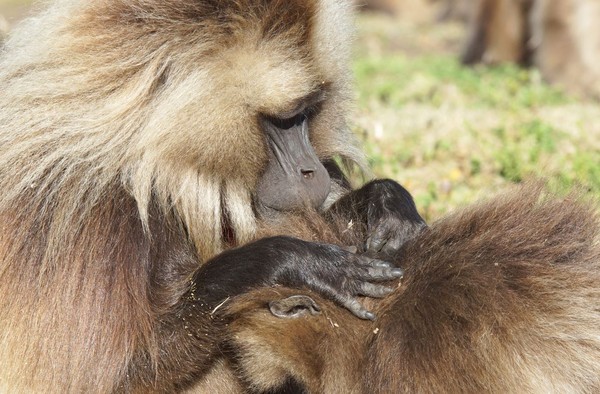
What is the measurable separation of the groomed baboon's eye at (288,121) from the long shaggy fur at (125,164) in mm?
86

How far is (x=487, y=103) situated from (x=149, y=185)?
571 cm

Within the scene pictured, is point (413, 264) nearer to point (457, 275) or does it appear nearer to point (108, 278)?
Answer: point (457, 275)

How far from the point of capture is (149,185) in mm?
3588

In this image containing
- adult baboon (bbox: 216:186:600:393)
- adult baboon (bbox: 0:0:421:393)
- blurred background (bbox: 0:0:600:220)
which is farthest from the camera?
blurred background (bbox: 0:0:600:220)

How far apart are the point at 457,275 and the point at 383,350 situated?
1.22ft

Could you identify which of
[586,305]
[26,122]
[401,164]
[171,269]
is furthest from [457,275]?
[401,164]

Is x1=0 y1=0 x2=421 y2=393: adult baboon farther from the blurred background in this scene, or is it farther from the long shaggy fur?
the blurred background

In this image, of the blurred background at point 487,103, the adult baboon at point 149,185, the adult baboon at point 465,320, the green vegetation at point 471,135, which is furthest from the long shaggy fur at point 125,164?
the green vegetation at point 471,135

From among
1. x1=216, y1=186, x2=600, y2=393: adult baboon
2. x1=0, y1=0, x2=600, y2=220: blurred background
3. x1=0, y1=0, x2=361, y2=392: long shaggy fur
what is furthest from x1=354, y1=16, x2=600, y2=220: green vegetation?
x1=0, y1=0, x2=361, y2=392: long shaggy fur

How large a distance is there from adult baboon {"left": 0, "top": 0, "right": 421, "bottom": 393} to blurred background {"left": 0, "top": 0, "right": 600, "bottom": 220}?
0.95 m

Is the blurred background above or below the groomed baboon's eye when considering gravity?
below

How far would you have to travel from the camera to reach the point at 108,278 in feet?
11.3

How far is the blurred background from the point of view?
20.0 feet

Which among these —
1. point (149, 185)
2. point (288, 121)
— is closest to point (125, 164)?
point (149, 185)
